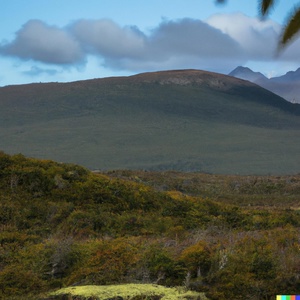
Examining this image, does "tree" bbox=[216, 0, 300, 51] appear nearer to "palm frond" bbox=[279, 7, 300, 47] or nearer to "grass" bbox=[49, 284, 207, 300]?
"palm frond" bbox=[279, 7, 300, 47]

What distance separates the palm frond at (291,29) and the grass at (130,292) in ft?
25.2

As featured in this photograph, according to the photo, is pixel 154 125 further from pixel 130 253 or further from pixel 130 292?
pixel 130 292

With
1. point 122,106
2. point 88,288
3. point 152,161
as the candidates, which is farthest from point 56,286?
point 122,106

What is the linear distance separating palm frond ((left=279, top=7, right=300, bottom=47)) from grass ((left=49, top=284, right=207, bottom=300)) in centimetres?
769

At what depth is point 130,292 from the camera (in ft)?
25.3

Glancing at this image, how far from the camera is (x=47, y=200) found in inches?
731

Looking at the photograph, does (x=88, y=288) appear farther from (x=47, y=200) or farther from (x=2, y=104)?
(x=2, y=104)

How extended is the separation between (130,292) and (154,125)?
131 meters

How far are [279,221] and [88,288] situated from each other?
12489mm

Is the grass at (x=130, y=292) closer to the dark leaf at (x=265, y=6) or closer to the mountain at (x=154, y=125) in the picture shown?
the dark leaf at (x=265, y=6)

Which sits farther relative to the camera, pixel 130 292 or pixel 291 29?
pixel 291 29

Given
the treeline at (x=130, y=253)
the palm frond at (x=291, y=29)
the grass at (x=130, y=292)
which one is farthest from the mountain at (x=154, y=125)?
the grass at (x=130, y=292)

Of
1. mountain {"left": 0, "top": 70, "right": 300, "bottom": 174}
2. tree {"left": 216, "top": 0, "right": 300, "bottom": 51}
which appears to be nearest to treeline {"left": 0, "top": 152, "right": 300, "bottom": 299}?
tree {"left": 216, "top": 0, "right": 300, "bottom": 51}

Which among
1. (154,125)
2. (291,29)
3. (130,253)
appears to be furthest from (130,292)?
(154,125)
